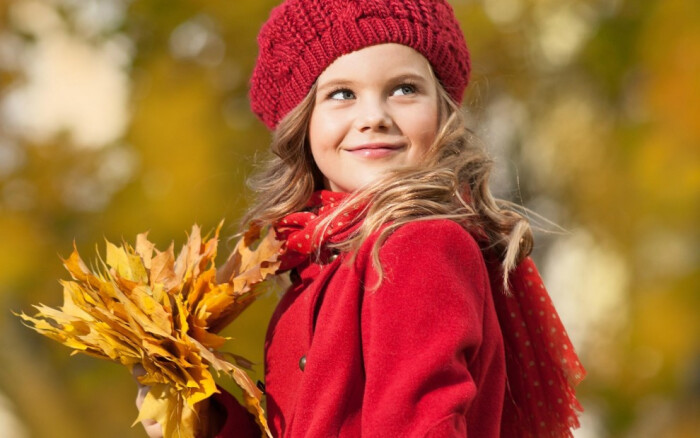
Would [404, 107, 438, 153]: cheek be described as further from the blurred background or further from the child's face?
the blurred background

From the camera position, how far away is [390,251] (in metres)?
2.45

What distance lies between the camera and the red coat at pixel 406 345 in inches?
90.3

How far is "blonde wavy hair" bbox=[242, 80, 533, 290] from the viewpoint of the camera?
257 centimetres

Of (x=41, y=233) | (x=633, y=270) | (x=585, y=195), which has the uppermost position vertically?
(x=41, y=233)

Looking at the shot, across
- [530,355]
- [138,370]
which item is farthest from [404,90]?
[138,370]

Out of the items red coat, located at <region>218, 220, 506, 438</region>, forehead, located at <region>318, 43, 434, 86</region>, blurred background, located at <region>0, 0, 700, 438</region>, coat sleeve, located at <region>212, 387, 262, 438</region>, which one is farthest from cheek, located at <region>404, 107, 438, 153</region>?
blurred background, located at <region>0, 0, 700, 438</region>

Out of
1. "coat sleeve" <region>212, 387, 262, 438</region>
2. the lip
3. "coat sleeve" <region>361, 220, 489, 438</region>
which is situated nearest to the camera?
"coat sleeve" <region>361, 220, 489, 438</region>

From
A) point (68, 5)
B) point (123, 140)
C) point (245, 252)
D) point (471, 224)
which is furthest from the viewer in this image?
point (68, 5)

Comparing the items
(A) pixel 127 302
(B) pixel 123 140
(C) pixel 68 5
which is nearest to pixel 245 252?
(A) pixel 127 302

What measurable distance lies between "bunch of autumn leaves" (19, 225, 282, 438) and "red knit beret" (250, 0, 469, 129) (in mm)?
430

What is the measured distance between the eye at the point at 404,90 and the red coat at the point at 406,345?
17.5 inches

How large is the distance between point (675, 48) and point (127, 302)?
5.78m

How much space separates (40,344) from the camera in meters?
8.62

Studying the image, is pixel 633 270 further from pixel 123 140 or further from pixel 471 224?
pixel 471 224
